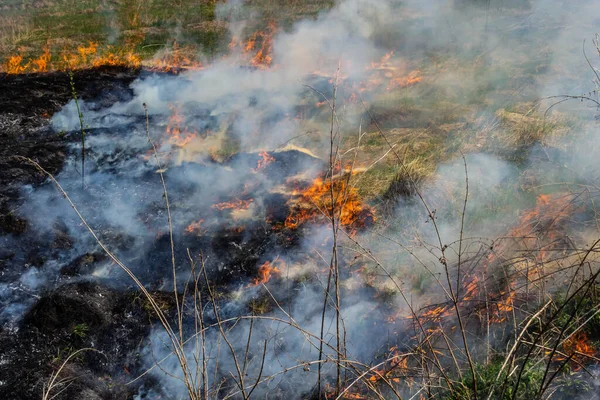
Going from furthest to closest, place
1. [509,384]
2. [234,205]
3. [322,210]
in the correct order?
[234,205], [322,210], [509,384]

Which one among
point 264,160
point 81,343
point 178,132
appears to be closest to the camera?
point 81,343

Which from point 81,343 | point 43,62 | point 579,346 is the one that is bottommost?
point 81,343

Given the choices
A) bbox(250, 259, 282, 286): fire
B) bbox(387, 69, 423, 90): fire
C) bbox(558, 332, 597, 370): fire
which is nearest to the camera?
bbox(558, 332, 597, 370): fire

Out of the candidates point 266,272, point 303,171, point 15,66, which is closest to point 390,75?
point 303,171

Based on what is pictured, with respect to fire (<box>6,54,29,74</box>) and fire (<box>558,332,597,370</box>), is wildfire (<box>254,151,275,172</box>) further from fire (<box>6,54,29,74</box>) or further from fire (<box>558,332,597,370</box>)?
fire (<box>6,54,29,74</box>)

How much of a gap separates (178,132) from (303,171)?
2478 mm

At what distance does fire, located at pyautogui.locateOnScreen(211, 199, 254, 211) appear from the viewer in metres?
6.11

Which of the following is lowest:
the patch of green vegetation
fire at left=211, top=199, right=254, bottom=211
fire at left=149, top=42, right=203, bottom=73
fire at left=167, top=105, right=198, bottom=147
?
fire at left=211, top=199, right=254, bottom=211

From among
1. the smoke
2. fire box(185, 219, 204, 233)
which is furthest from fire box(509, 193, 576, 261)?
fire box(185, 219, 204, 233)

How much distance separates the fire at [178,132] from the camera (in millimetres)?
7379

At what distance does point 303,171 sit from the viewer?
662 cm

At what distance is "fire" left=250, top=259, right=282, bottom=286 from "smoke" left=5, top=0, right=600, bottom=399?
0.30 feet

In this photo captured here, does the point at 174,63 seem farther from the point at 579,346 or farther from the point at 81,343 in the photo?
the point at 579,346

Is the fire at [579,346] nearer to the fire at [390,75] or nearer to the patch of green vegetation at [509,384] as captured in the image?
the patch of green vegetation at [509,384]
